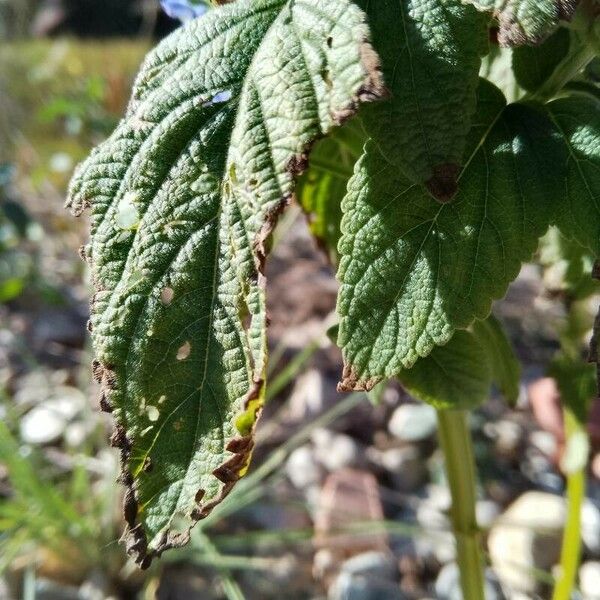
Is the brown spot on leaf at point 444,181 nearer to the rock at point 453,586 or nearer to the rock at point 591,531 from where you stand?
the rock at point 453,586

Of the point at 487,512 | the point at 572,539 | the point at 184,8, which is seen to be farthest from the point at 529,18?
the point at 487,512

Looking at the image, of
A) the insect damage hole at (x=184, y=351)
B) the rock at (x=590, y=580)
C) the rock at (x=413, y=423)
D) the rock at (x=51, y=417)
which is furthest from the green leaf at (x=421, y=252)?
the rock at (x=51, y=417)

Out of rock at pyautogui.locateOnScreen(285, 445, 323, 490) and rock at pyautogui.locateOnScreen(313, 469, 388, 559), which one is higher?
rock at pyautogui.locateOnScreen(313, 469, 388, 559)

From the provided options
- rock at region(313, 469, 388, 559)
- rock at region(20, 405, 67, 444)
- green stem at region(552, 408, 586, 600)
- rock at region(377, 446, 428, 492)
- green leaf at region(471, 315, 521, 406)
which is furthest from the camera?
rock at region(20, 405, 67, 444)

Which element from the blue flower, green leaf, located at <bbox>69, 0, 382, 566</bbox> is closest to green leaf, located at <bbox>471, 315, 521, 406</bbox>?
green leaf, located at <bbox>69, 0, 382, 566</bbox>

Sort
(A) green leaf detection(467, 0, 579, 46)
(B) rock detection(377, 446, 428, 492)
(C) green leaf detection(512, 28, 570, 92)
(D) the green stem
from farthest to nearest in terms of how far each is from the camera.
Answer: (B) rock detection(377, 446, 428, 492) → (D) the green stem → (C) green leaf detection(512, 28, 570, 92) → (A) green leaf detection(467, 0, 579, 46)

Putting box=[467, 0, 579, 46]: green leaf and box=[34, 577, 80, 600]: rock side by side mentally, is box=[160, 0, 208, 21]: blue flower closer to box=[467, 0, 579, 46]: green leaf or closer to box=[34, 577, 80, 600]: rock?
box=[467, 0, 579, 46]: green leaf

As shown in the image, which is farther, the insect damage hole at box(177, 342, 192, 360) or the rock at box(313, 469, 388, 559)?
the rock at box(313, 469, 388, 559)
